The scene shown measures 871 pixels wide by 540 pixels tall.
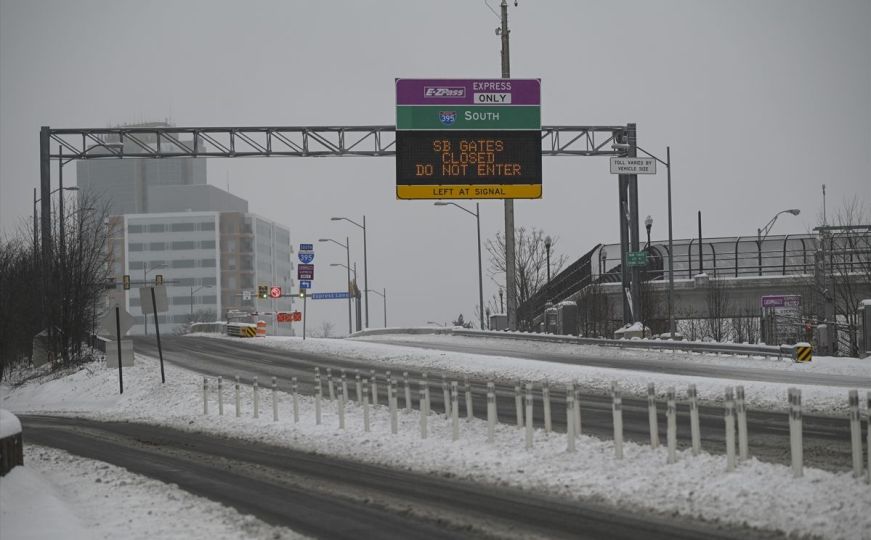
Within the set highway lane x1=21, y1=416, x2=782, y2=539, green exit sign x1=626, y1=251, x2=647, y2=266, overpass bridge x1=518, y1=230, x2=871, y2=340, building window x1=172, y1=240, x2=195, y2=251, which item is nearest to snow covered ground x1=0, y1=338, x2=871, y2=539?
highway lane x1=21, y1=416, x2=782, y2=539

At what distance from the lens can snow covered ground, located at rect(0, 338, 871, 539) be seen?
1095cm

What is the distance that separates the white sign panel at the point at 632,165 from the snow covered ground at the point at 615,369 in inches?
253

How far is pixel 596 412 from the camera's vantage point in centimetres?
2205

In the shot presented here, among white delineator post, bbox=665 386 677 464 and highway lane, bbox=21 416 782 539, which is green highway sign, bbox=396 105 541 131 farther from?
white delineator post, bbox=665 386 677 464

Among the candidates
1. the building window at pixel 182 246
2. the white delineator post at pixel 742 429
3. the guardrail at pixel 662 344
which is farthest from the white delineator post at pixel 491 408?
the building window at pixel 182 246

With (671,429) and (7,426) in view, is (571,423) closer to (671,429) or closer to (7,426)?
(671,429)

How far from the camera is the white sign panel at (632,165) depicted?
38.8 meters

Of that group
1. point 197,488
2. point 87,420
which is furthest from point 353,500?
point 87,420

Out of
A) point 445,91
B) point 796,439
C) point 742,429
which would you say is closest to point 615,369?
point 445,91

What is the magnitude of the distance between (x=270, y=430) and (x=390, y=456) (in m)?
5.49

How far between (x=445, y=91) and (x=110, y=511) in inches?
1079

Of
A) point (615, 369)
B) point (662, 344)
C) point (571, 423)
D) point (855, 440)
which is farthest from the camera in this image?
point (662, 344)

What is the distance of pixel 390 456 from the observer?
17.3 metres

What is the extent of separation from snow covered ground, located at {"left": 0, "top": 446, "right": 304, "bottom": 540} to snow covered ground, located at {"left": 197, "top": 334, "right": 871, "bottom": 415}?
930cm
